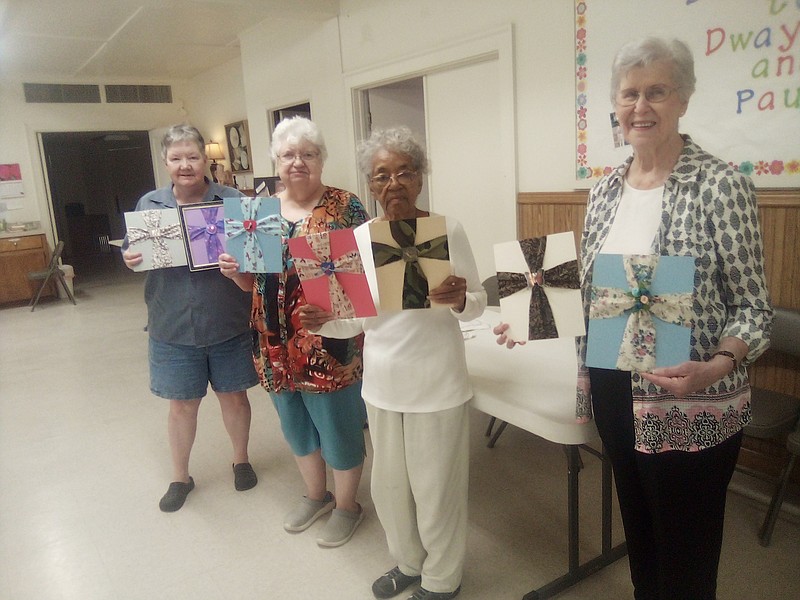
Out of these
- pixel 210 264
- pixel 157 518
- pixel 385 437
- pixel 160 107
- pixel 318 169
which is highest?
pixel 160 107

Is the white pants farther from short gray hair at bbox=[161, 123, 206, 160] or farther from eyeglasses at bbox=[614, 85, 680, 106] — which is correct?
short gray hair at bbox=[161, 123, 206, 160]

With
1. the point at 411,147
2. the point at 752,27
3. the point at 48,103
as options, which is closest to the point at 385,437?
the point at 411,147

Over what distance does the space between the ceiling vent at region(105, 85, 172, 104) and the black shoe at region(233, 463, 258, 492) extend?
7.62m

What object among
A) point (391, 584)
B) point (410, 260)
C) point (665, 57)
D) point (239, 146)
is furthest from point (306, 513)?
point (239, 146)

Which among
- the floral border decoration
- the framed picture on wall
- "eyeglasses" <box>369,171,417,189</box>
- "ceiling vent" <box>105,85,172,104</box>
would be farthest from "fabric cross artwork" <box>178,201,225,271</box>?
"ceiling vent" <box>105,85,172,104</box>

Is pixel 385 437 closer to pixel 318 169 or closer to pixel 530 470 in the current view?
pixel 318 169

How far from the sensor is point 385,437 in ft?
5.65

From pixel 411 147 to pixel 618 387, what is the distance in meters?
0.78

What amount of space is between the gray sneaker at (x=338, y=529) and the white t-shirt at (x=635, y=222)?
148 centimetres

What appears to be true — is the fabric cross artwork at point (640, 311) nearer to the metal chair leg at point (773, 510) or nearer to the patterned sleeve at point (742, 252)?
the patterned sleeve at point (742, 252)

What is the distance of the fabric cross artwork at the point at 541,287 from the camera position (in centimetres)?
137

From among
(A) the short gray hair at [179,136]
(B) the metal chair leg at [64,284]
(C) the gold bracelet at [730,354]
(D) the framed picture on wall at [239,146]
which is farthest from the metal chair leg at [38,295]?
(C) the gold bracelet at [730,354]

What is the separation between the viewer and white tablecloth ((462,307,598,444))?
61.7 inches

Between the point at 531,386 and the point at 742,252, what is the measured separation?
752 mm
